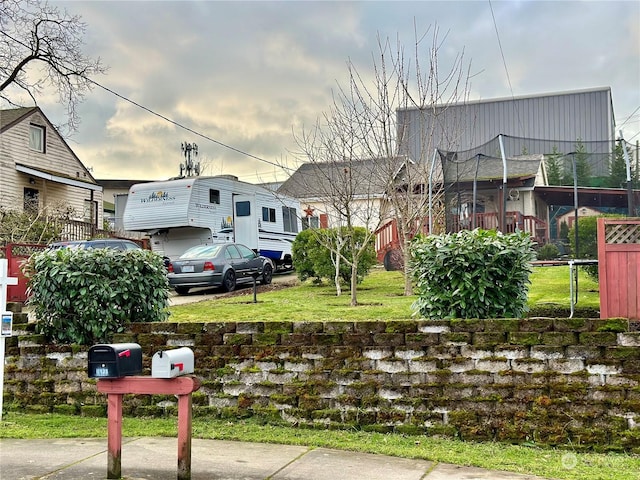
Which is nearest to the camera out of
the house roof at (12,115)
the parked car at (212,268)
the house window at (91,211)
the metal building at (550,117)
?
the parked car at (212,268)

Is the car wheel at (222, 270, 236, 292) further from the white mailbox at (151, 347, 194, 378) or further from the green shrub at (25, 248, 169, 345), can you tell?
the white mailbox at (151, 347, 194, 378)

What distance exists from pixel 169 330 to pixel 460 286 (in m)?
2.99

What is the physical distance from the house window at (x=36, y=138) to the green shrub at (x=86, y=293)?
21.9 m

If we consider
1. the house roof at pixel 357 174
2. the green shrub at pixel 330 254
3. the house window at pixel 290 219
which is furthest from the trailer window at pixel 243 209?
the house roof at pixel 357 174

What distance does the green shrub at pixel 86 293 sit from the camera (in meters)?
7.28

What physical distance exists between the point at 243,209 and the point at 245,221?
396 millimetres

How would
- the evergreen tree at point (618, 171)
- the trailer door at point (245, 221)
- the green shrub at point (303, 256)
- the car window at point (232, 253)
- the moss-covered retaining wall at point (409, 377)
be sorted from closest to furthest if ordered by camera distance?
the moss-covered retaining wall at point (409, 377)
the evergreen tree at point (618, 171)
the green shrub at point (303, 256)
the car window at point (232, 253)
the trailer door at point (245, 221)

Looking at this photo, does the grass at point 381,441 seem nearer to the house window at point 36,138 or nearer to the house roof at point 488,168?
the house roof at point 488,168

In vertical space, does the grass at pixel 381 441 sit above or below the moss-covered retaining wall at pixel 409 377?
below

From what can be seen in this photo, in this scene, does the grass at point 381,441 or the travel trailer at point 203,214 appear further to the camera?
the travel trailer at point 203,214

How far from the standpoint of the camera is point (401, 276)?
1655 centimetres

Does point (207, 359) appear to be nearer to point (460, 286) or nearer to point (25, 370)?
point (25, 370)

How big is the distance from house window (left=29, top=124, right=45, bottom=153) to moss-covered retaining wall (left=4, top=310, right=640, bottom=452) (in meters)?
22.4

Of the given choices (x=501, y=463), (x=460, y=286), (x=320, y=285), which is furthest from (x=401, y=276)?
(x=501, y=463)
